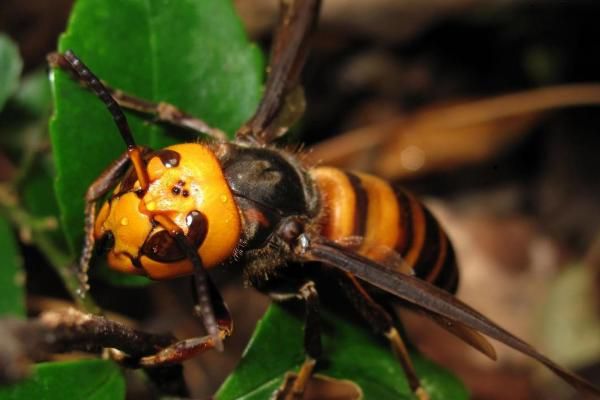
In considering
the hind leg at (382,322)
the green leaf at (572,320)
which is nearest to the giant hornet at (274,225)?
the hind leg at (382,322)

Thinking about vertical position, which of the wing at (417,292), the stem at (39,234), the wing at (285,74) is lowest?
the stem at (39,234)

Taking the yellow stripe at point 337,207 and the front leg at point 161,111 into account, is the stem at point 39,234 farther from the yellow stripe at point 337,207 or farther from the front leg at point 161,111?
the yellow stripe at point 337,207

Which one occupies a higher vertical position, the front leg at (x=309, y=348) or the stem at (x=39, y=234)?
the front leg at (x=309, y=348)

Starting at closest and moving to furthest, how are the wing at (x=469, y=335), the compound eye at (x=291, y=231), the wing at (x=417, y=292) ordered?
1. the wing at (x=417, y=292)
2. the wing at (x=469, y=335)
3. the compound eye at (x=291, y=231)

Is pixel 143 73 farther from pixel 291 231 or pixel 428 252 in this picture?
pixel 428 252

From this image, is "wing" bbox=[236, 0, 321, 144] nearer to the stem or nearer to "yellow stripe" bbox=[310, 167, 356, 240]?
"yellow stripe" bbox=[310, 167, 356, 240]
